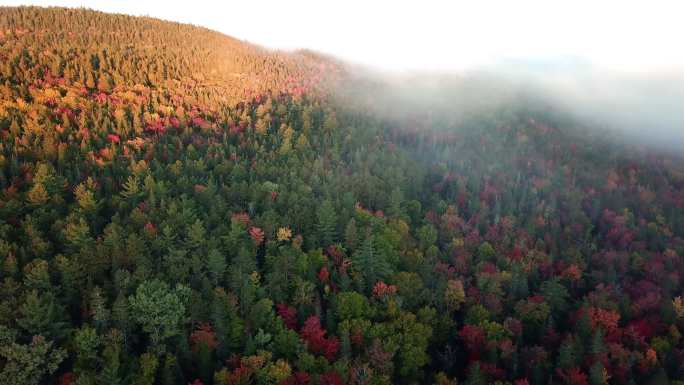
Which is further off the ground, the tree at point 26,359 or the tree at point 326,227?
the tree at point 326,227

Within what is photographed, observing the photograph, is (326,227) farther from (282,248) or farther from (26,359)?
(26,359)

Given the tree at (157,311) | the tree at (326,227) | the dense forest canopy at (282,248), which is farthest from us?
the tree at (326,227)

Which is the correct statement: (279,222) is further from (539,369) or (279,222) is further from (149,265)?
(539,369)

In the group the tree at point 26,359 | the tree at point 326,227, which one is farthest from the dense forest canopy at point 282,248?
the tree at point 326,227

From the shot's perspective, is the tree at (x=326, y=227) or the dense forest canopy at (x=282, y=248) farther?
the tree at (x=326, y=227)

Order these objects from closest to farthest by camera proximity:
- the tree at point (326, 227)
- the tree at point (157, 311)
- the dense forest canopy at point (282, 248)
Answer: the tree at point (157, 311) → the dense forest canopy at point (282, 248) → the tree at point (326, 227)

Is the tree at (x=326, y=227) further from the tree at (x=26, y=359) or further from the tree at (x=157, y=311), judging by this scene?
the tree at (x=26, y=359)

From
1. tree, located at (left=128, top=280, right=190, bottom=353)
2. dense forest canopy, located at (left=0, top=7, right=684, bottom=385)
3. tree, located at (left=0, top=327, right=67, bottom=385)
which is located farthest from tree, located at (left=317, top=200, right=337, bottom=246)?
tree, located at (left=0, top=327, right=67, bottom=385)

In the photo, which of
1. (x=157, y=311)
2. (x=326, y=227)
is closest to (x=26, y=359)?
(x=157, y=311)

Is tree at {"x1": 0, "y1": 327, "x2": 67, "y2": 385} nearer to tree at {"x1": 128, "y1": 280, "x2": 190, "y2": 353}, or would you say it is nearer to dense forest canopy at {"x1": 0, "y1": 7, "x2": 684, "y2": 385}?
dense forest canopy at {"x1": 0, "y1": 7, "x2": 684, "y2": 385}
